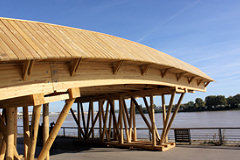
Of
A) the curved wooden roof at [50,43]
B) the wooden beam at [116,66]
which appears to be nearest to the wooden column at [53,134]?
the curved wooden roof at [50,43]

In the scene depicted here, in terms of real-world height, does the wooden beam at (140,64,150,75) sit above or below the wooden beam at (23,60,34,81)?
above

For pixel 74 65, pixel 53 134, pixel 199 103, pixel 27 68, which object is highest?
pixel 74 65

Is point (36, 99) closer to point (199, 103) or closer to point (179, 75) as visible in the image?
point (179, 75)

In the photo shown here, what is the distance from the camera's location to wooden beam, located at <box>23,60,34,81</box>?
565 centimetres

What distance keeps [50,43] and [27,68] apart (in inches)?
41.8

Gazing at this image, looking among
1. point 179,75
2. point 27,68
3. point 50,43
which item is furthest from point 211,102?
point 27,68

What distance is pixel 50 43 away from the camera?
6.37 meters

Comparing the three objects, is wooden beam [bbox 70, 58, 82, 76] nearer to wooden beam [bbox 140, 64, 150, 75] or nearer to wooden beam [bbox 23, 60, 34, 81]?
wooden beam [bbox 23, 60, 34, 81]

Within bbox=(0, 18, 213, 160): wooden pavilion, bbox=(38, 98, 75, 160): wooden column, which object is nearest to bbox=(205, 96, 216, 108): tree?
bbox=(0, 18, 213, 160): wooden pavilion

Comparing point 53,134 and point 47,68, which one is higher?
point 47,68

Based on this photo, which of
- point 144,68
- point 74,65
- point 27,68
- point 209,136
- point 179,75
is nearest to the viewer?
point 27,68

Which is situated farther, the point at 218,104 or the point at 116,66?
the point at 218,104

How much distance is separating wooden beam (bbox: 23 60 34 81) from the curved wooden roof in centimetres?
32

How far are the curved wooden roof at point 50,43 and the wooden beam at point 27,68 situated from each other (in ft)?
1.03
